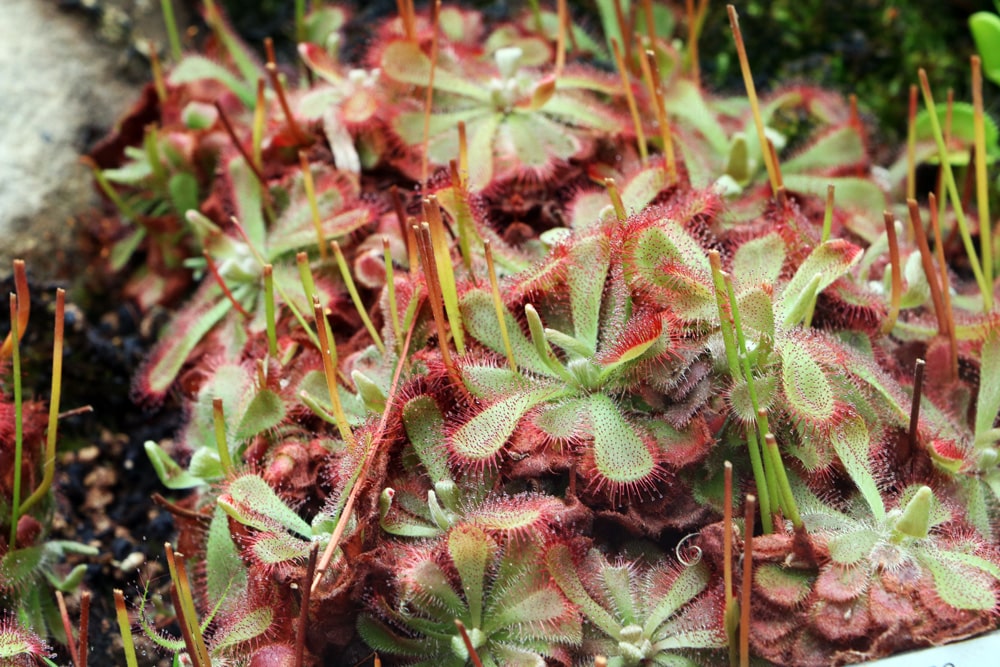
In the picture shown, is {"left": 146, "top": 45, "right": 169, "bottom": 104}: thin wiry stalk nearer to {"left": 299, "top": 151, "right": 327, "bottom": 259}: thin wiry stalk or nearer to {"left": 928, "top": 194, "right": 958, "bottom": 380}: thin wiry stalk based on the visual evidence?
{"left": 299, "top": 151, "right": 327, "bottom": 259}: thin wiry stalk

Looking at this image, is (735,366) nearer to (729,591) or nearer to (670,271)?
(670,271)

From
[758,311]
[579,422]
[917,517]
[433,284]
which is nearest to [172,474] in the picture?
[433,284]

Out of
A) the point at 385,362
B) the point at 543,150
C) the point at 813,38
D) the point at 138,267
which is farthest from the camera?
the point at 813,38

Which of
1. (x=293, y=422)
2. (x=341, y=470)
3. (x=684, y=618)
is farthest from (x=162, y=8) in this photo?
(x=684, y=618)

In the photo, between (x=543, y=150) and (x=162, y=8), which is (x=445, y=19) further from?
(x=162, y=8)

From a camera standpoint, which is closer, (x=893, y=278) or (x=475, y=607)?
(x=475, y=607)

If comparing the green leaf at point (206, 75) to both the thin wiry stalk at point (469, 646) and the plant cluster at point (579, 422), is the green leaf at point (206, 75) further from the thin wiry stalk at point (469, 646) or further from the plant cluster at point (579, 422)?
the thin wiry stalk at point (469, 646)

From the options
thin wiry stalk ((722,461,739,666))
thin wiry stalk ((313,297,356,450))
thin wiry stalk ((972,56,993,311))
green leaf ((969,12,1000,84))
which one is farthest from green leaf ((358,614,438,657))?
green leaf ((969,12,1000,84))
